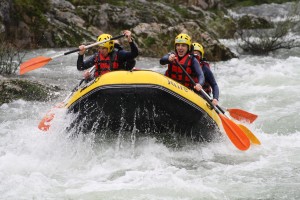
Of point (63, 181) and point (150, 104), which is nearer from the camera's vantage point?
point (63, 181)

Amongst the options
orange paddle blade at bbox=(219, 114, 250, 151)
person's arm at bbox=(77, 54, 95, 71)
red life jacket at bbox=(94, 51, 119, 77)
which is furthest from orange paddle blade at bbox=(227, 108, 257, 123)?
person's arm at bbox=(77, 54, 95, 71)

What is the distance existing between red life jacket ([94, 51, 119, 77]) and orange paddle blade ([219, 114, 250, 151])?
1726 millimetres

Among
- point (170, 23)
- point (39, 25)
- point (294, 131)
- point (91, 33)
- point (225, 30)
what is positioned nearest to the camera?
point (294, 131)

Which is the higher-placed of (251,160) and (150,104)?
(150,104)

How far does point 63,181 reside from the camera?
5273mm

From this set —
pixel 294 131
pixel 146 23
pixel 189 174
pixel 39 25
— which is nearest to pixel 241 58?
pixel 146 23

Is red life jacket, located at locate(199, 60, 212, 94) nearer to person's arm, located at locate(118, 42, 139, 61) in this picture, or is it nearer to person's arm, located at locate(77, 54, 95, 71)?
person's arm, located at locate(118, 42, 139, 61)

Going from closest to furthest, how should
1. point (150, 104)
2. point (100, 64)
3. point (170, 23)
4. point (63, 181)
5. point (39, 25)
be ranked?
point (63, 181) → point (150, 104) → point (100, 64) → point (39, 25) → point (170, 23)

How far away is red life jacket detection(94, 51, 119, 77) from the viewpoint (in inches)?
274

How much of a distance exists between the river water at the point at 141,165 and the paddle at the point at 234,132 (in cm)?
16

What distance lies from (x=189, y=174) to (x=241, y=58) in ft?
34.5

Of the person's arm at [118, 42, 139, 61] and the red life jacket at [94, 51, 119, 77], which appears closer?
the person's arm at [118, 42, 139, 61]

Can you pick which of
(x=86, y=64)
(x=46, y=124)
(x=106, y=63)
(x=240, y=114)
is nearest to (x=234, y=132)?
(x=240, y=114)

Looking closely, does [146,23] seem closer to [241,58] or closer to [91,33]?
[91,33]
